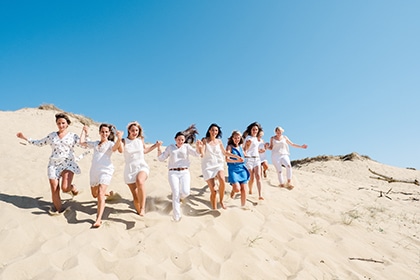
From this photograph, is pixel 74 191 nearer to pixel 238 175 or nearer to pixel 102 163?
pixel 102 163

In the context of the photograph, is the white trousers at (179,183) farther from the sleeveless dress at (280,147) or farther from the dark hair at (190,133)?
the sleeveless dress at (280,147)

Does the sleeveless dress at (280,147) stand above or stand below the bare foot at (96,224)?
above

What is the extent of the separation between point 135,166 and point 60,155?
1337 millimetres

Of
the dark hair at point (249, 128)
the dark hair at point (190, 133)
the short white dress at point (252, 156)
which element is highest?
the dark hair at point (249, 128)

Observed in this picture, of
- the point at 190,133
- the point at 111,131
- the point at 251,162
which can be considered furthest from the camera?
the point at 251,162

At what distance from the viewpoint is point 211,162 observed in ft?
18.4

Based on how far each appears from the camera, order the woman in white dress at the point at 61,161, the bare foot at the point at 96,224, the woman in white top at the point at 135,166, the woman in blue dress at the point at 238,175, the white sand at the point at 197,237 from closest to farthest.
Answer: the white sand at the point at 197,237, the bare foot at the point at 96,224, the woman in white dress at the point at 61,161, the woman in white top at the point at 135,166, the woman in blue dress at the point at 238,175

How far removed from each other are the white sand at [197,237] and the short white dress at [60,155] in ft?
2.23

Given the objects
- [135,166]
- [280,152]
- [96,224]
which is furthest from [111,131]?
[280,152]

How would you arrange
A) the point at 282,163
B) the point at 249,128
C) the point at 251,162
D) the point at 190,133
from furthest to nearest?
the point at 282,163, the point at 249,128, the point at 251,162, the point at 190,133

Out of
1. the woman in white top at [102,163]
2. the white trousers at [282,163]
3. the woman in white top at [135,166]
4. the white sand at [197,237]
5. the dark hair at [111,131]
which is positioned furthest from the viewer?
the white trousers at [282,163]

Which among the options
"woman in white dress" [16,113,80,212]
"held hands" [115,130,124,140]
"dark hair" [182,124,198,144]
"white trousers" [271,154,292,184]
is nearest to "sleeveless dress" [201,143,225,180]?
"dark hair" [182,124,198,144]

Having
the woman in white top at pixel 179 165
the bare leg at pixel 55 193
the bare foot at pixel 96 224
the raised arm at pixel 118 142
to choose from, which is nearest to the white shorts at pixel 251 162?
the woman in white top at pixel 179 165

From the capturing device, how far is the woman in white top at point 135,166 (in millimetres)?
4953
